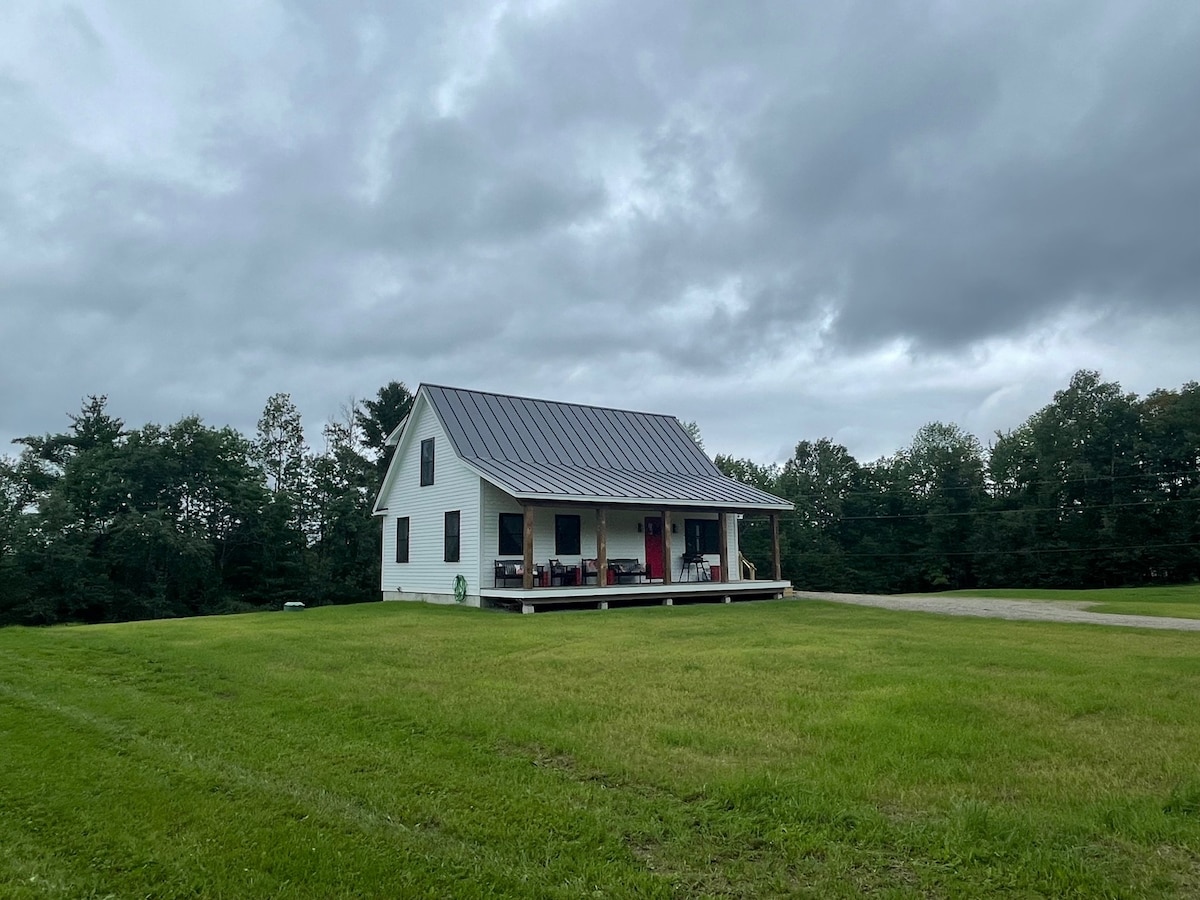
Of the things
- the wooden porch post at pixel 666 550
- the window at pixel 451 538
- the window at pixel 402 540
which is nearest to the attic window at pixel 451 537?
the window at pixel 451 538

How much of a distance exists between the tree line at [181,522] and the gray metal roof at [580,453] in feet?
57.4

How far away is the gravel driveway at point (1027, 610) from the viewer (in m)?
14.8

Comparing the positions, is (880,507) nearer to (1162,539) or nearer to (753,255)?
(1162,539)

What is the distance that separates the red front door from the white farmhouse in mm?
32

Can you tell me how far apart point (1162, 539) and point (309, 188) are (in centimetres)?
4116

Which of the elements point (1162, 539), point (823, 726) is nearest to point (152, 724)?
point (823, 726)

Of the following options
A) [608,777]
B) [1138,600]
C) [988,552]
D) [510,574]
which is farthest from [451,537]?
[988,552]

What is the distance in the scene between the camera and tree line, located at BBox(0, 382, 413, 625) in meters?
31.6

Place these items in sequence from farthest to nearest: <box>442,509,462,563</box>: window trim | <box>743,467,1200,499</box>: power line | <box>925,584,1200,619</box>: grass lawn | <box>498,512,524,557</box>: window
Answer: <box>743,467,1200,499</box>: power line, <box>442,509,462,563</box>: window trim, <box>498,512,524,557</box>: window, <box>925,584,1200,619</box>: grass lawn

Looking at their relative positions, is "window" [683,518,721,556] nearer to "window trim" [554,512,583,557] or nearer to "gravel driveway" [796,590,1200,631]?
"gravel driveway" [796,590,1200,631]

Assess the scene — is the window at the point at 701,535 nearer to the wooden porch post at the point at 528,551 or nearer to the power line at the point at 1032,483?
the wooden porch post at the point at 528,551

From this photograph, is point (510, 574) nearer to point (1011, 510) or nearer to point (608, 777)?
point (608, 777)

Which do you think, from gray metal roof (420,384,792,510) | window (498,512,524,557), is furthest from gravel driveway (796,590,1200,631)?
window (498,512,524,557)

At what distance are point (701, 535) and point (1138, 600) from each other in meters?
12.5
